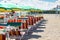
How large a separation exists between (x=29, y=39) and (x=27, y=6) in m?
9.96

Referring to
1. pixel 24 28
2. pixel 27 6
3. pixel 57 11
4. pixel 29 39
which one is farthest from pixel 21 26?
pixel 57 11

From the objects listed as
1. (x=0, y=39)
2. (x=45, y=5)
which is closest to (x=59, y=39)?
(x=0, y=39)

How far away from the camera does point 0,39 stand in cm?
484

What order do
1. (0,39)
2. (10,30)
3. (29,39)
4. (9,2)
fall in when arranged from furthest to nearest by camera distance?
(9,2) < (29,39) < (10,30) < (0,39)

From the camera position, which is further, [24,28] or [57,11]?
[57,11]

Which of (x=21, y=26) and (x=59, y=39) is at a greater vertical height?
(x=21, y=26)

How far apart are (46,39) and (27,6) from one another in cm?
993

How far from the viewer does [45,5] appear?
20750 millimetres

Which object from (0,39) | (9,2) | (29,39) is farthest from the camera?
(9,2)

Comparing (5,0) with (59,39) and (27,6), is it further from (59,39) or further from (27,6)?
(59,39)

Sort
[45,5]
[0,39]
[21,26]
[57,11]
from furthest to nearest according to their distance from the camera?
1. [57,11]
2. [45,5]
3. [21,26]
4. [0,39]

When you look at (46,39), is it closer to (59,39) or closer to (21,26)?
(59,39)

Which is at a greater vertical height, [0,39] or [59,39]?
[0,39]

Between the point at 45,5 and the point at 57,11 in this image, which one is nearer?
the point at 45,5
